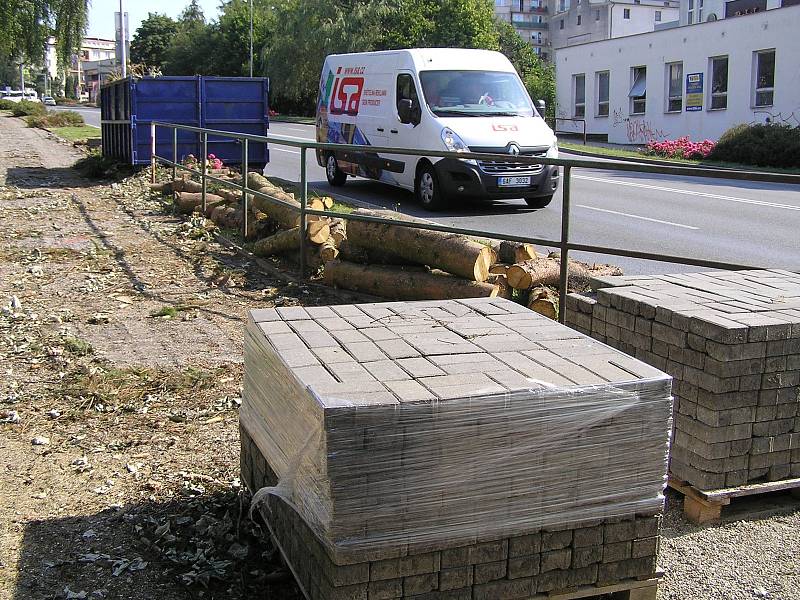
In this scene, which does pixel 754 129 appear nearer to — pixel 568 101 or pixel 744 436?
pixel 568 101

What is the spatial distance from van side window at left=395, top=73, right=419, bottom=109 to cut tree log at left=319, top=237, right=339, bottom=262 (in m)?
7.14

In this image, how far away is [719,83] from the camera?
36656 mm

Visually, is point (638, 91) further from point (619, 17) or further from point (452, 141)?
point (619, 17)

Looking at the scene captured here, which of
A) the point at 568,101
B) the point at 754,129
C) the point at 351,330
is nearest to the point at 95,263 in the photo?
Answer: the point at 351,330

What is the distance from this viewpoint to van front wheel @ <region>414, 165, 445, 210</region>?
14781 mm

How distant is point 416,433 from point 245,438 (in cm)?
139

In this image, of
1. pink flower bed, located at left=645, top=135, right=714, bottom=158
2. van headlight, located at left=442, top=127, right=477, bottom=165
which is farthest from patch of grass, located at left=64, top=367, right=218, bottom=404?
pink flower bed, located at left=645, top=135, right=714, bottom=158

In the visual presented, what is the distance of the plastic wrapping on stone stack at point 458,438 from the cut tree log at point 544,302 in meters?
3.73

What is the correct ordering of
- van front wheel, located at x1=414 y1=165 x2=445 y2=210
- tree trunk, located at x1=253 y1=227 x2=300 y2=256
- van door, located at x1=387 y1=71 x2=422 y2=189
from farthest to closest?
van door, located at x1=387 y1=71 x2=422 y2=189 < van front wheel, located at x1=414 y1=165 x2=445 y2=210 < tree trunk, located at x1=253 y1=227 x2=300 y2=256

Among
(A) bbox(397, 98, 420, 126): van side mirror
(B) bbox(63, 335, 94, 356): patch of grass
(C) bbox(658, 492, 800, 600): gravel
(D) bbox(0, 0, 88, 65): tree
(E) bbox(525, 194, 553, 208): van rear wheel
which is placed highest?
(D) bbox(0, 0, 88, 65): tree

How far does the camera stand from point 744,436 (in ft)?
13.7

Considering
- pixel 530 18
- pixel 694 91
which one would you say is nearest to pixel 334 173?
pixel 694 91

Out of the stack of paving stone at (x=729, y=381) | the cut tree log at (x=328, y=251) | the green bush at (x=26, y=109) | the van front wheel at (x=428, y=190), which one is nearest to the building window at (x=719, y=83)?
A: the van front wheel at (x=428, y=190)

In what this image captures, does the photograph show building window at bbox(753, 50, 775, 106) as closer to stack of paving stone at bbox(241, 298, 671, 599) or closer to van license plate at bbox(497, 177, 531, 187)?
van license plate at bbox(497, 177, 531, 187)
